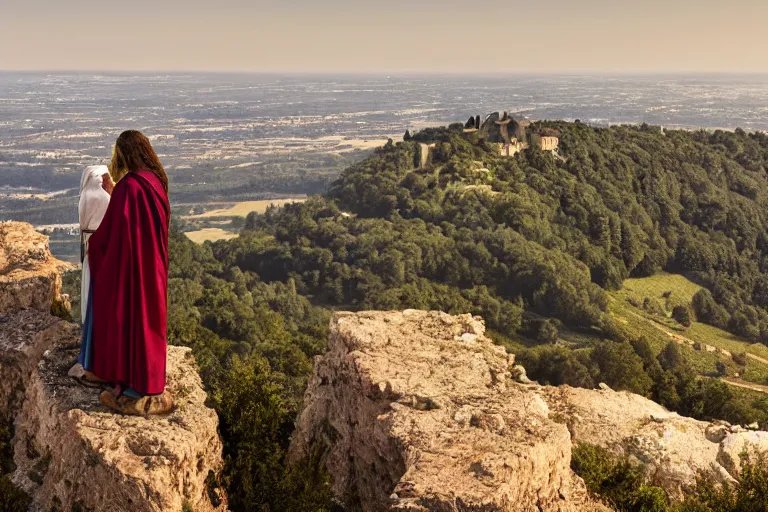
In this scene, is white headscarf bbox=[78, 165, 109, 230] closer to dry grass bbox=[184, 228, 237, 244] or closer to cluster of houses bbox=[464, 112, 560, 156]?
cluster of houses bbox=[464, 112, 560, 156]

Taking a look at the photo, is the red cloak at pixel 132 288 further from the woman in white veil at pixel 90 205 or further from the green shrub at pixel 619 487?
the green shrub at pixel 619 487

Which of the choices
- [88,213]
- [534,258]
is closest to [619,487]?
[88,213]

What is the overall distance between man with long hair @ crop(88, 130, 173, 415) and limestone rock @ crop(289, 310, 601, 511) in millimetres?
2153

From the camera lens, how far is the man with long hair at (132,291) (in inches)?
259

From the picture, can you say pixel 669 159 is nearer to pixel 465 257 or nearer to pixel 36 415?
pixel 465 257

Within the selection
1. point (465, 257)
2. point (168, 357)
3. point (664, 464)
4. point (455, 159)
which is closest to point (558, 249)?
point (465, 257)

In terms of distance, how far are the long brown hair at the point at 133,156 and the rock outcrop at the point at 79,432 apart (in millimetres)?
2303

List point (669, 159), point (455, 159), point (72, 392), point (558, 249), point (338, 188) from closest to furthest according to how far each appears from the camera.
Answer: point (72, 392), point (558, 249), point (455, 159), point (338, 188), point (669, 159)

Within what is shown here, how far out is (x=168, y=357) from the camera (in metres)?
8.32

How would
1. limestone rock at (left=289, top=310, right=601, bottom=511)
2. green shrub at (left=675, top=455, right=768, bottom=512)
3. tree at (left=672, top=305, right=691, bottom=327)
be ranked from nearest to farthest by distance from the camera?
limestone rock at (left=289, top=310, right=601, bottom=511)
green shrub at (left=675, top=455, right=768, bottom=512)
tree at (left=672, top=305, right=691, bottom=327)

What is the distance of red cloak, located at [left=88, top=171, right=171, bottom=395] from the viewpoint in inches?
259

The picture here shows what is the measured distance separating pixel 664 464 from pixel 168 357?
7772 mm

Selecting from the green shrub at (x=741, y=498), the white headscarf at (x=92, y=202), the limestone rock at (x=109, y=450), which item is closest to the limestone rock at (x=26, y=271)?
the limestone rock at (x=109, y=450)

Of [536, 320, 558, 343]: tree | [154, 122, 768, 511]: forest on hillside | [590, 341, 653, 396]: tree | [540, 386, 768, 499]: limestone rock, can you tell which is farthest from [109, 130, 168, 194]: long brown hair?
[536, 320, 558, 343]: tree
